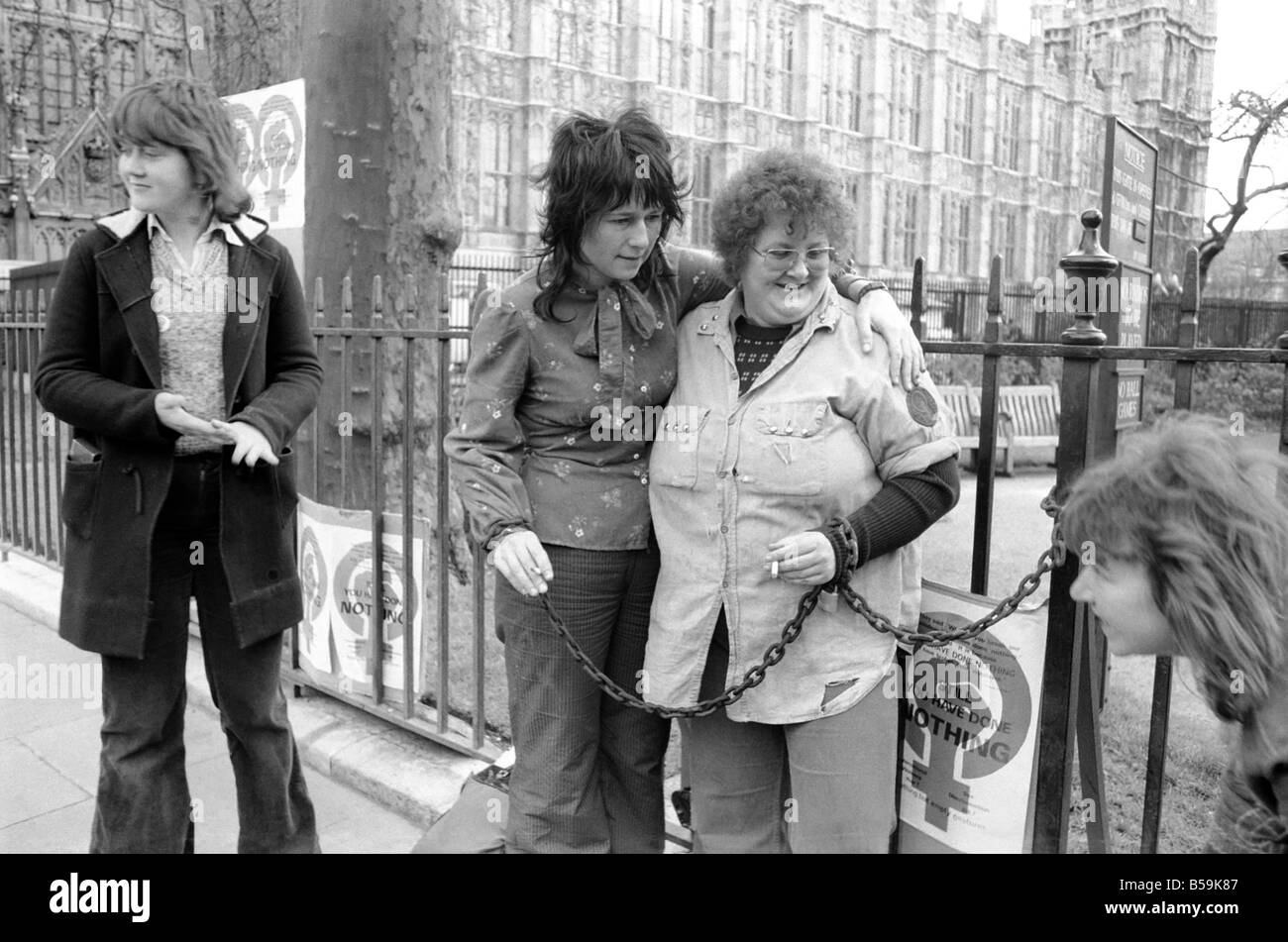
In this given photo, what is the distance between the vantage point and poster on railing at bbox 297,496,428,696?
3549 millimetres

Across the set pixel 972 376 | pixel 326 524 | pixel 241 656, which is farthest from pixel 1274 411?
pixel 241 656

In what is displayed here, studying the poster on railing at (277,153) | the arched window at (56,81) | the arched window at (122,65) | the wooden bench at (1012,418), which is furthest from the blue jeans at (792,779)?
the arched window at (122,65)

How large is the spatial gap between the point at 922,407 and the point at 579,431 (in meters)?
0.68

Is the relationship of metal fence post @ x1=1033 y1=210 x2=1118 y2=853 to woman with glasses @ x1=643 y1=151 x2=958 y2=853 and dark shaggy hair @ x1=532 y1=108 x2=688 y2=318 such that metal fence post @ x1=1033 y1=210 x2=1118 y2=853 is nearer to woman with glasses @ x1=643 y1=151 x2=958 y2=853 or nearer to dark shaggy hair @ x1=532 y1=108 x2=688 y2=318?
woman with glasses @ x1=643 y1=151 x2=958 y2=853

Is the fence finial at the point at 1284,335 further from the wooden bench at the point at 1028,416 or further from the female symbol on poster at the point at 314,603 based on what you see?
the wooden bench at the point at 1028,416

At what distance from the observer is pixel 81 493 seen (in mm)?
2398

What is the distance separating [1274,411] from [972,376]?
5194mm

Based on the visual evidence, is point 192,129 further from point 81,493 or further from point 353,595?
point 353,595

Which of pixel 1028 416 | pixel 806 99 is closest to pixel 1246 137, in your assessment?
pixel 1028 416

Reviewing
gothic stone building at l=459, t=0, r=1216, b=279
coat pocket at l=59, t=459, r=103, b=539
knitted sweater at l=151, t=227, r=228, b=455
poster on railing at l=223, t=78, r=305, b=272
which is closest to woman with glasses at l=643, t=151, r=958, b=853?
knitted sweater at l=151, t=227, r=228, b=455

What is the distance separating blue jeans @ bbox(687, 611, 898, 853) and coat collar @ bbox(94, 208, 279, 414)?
4.13 ft

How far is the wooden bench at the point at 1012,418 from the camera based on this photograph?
1280 centimetres

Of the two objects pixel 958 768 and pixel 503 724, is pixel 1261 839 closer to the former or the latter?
pixel 958 768

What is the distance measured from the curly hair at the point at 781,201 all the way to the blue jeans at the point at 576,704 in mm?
671
